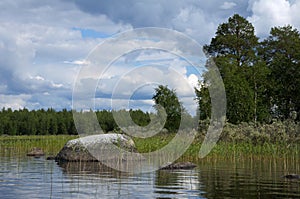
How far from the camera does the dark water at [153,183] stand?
43.6 feet

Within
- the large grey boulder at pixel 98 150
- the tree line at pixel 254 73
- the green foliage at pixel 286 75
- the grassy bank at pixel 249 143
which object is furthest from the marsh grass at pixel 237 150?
the green foliage at pixel 286 75

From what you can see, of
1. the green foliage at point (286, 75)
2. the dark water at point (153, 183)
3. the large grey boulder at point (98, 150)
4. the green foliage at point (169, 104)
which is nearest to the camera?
the dark water at point (153, 183)

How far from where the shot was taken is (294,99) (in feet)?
182

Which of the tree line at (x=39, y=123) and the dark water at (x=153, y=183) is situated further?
the tree line at (x=39, y=123)

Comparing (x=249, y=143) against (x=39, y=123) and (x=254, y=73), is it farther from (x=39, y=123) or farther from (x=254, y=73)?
(x=39, y=123)

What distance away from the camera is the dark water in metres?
13.3

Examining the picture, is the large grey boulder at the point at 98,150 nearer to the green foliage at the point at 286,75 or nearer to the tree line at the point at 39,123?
the green foliage at the point at 286,75

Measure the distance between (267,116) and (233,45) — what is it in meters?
12.1

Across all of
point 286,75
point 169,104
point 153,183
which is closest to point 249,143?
point 153,183

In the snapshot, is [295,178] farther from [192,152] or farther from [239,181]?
[192,152]

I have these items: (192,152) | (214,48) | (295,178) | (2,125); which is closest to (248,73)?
(214,48)

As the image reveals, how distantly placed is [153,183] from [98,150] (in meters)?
10.8

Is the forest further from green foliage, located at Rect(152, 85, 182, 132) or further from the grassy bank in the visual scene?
the grassy bank

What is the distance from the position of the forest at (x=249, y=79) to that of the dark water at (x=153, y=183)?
2364cm
